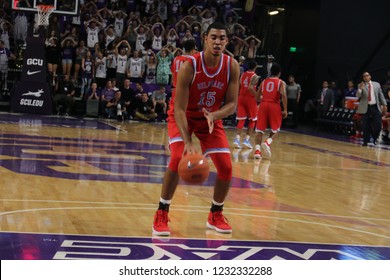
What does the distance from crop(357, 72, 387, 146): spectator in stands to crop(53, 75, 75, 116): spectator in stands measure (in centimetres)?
866

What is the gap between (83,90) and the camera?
80.6 feet

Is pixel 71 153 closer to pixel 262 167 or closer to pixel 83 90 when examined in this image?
pixel 262 167

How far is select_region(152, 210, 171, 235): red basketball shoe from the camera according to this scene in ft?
22.1

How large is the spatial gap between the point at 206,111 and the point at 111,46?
61.3ft

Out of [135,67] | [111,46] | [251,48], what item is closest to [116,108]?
[135,67]

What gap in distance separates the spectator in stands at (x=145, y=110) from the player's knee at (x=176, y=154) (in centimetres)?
1738

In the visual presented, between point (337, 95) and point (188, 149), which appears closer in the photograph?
point (188, 149)

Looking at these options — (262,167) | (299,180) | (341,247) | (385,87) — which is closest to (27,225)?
(341,247)

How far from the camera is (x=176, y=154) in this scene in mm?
6930

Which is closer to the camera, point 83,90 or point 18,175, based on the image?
point 18,175

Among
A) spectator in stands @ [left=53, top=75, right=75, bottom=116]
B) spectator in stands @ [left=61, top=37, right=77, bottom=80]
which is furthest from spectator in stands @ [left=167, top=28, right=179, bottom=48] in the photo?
spectator in stands @ [left=53, top=75, right=75, bottom=116]

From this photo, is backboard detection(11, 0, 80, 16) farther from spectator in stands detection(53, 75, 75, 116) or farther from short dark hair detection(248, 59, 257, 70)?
short dark hair detection(248, 59, 257, 70)

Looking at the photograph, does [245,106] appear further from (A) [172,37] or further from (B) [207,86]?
(B) [207,86]

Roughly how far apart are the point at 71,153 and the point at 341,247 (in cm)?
703
